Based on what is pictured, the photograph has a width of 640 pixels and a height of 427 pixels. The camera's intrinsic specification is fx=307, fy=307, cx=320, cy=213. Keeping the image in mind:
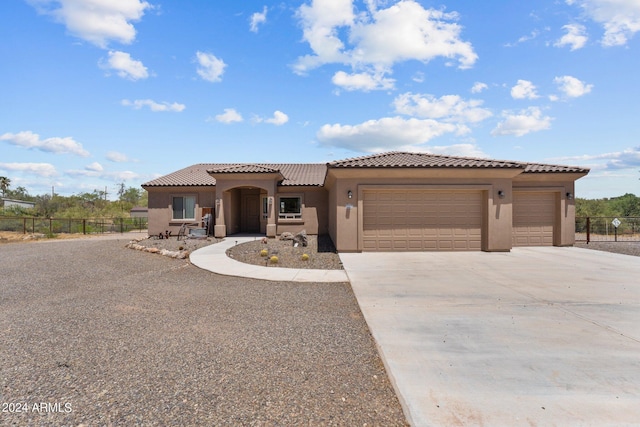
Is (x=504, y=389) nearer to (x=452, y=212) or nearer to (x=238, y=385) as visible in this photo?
(x=238, y=385)

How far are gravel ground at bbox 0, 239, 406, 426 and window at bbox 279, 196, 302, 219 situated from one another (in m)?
11.2

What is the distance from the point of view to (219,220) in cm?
1714

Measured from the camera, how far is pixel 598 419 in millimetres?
2711

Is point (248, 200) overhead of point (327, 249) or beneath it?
overhead

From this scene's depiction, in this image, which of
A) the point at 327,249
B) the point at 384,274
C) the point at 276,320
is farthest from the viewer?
the point at 327,249

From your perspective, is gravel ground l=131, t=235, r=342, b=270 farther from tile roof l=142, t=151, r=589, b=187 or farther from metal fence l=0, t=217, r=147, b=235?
metal fence l=0, t=217, r=147, b=235

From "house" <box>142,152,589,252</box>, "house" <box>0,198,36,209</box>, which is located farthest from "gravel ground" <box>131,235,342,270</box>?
"house" <box>0,198,36,209</box>

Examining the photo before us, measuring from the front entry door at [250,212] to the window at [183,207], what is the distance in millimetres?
3119

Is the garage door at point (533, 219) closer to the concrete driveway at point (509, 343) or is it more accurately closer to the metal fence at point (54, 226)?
the concrete driveway at point (509, 343)

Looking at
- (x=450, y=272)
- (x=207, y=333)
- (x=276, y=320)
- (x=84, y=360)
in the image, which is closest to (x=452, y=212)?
(x=450, y=272)

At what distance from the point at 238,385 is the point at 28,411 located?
1876 mm

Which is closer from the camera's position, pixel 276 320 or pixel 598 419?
pixel 598 419

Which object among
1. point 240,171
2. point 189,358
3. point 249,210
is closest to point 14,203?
point 249,210

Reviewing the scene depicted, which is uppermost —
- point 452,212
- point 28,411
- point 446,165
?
point 446,165
